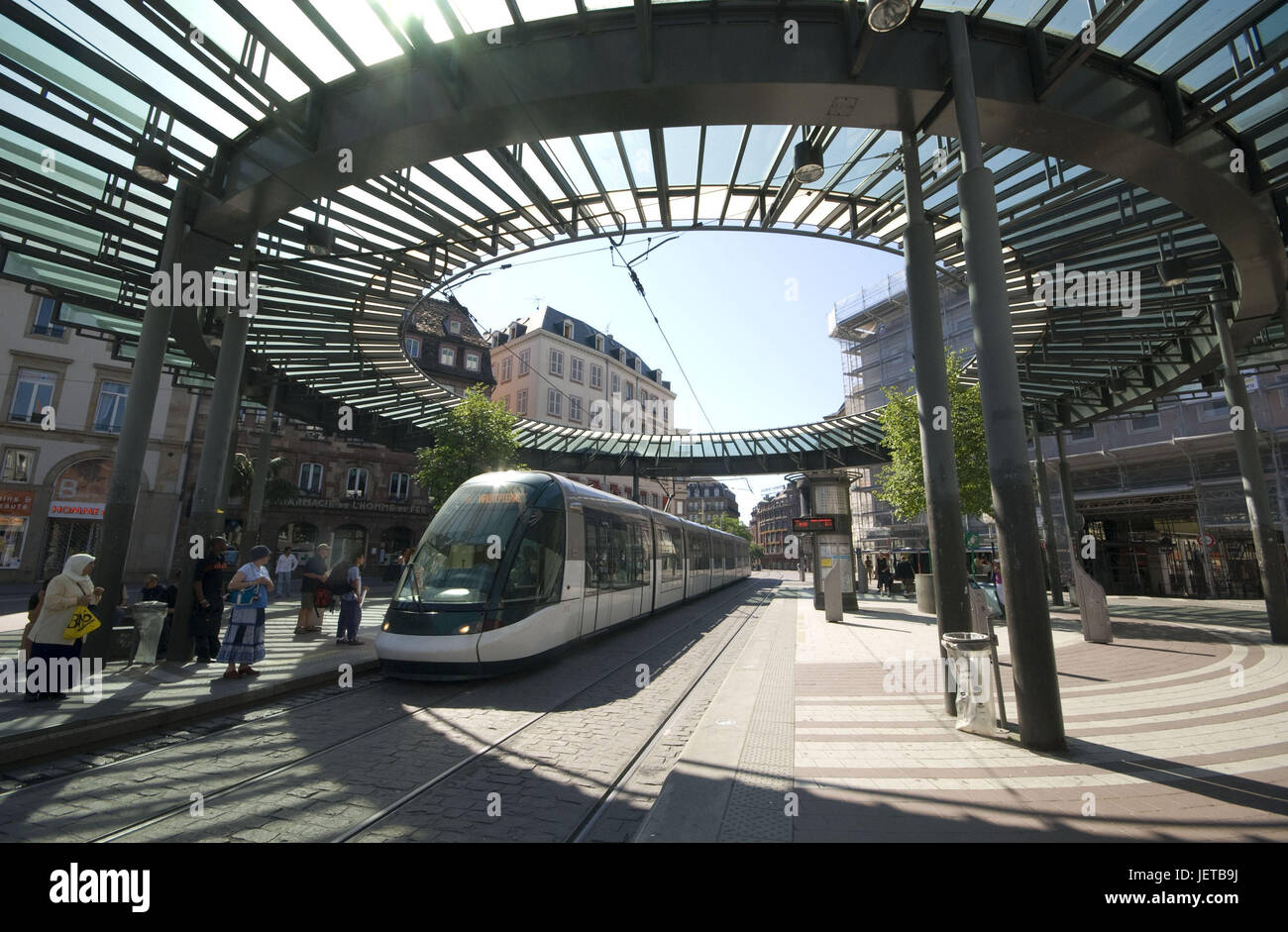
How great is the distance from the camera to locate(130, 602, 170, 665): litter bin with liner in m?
8.31

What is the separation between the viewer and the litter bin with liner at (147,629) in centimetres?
831

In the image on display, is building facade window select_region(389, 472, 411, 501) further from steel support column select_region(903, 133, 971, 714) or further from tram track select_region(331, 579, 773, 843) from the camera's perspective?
steel support column select_region(903, 133, 971, 714)

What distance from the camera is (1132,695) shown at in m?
7.11

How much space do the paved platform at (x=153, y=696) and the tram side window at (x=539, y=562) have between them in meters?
2.83

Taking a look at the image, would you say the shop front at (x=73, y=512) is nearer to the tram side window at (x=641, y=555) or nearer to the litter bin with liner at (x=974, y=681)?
the tram side window at (x=641, y=555)

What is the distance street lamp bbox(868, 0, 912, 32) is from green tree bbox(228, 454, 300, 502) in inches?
1153

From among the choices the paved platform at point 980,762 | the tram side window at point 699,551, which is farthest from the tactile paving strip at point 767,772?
the tram side window at point 699,551

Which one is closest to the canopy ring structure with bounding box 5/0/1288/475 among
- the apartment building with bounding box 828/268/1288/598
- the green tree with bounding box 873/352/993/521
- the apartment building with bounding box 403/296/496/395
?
the green tree with bounding box 873/352/993/521

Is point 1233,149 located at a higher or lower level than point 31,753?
higher

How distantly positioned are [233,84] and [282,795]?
8.33 m

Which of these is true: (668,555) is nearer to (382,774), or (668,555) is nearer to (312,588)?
(312,588)
